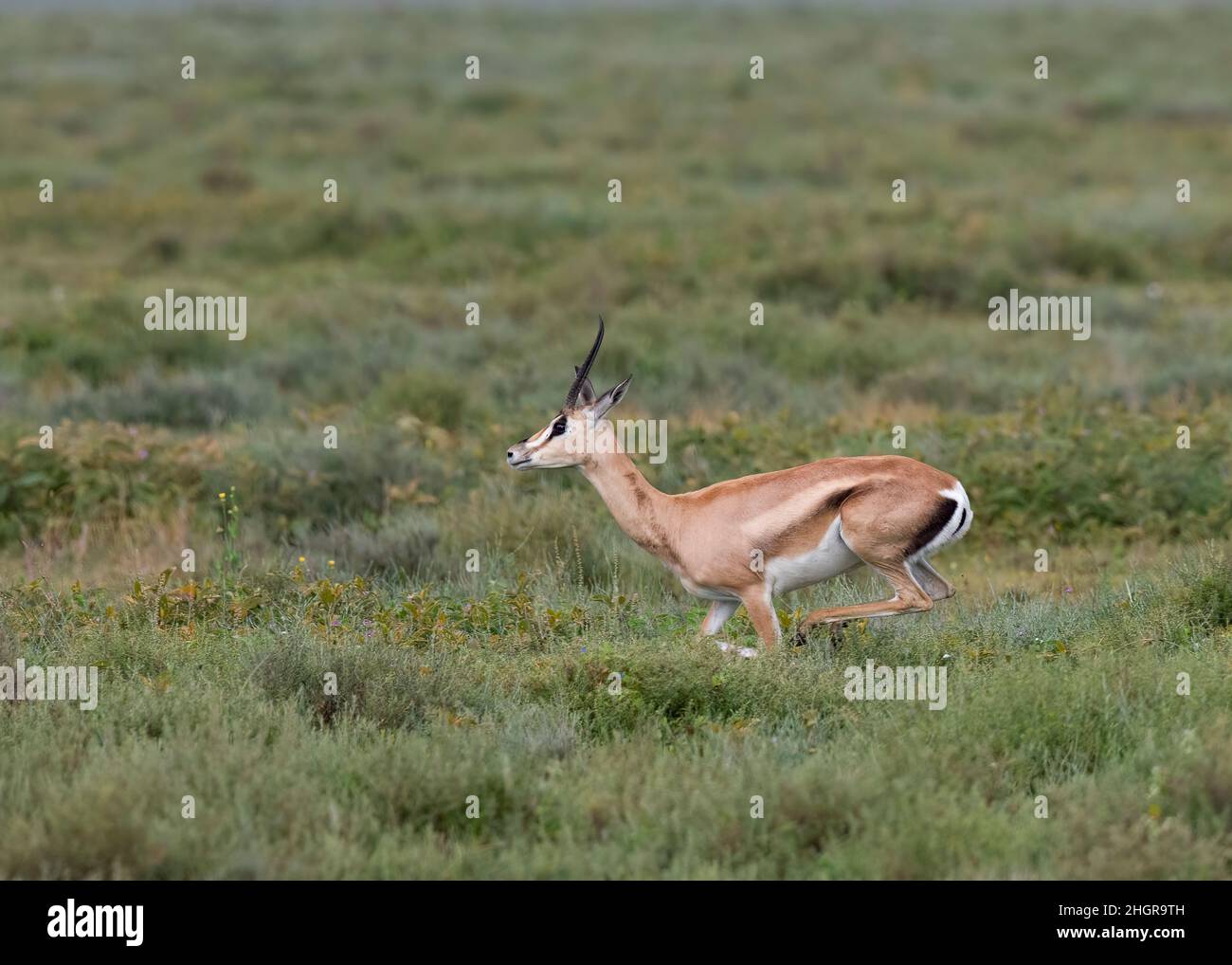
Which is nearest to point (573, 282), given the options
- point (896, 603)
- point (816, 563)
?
point (816, 563)

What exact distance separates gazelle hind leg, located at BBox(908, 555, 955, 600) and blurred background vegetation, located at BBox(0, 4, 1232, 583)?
2.23m

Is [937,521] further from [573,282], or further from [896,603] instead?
[573,282]

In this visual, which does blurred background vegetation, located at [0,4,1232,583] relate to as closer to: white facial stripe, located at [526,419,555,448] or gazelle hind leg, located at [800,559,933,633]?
white facial stripe, located at [526,419,555,448]

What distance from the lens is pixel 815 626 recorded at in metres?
7.59

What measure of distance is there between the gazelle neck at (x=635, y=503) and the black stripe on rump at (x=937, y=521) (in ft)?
Result: 3.84

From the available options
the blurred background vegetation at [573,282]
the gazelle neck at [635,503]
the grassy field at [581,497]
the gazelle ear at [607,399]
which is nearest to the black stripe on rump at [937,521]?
the grassy field at [581,497]

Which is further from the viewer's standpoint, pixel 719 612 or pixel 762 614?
pixel 719 612

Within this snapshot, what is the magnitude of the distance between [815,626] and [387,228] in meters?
16.1

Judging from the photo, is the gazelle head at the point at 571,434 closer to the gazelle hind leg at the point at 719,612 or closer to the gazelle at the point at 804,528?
the gazelle at the point at 804,528

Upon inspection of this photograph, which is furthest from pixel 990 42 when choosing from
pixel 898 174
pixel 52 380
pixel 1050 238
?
pixel 52 380

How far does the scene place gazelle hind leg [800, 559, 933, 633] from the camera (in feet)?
24.1

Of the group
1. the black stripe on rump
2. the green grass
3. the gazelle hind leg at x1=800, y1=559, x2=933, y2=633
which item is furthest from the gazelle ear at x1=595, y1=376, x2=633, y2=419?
the black stripe on rump

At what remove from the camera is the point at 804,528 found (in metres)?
7.32

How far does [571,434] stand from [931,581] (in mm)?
1921
